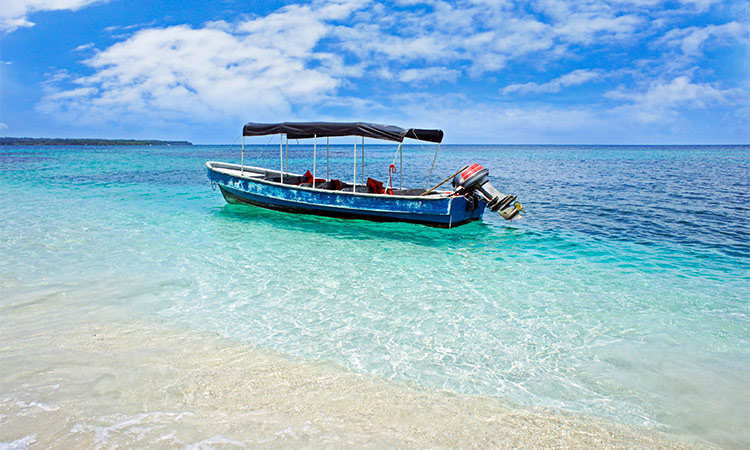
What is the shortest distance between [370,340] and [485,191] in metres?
7.68

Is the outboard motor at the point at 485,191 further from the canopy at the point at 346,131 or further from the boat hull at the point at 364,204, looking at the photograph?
the canopy at the point at 346,131

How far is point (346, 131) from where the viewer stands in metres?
12.7

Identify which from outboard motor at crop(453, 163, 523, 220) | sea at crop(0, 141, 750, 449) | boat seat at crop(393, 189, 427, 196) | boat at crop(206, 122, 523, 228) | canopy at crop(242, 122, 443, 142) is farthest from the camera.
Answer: boat seat at crop(393, 189, 427, 196)

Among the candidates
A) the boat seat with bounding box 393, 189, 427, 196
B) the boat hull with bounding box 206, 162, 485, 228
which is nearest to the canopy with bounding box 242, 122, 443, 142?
the boat hull with bounding box 206, 162, 485, 228

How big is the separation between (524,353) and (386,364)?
1672 mm

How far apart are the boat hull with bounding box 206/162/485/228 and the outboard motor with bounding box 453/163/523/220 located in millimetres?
398

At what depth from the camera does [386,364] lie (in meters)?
4.73

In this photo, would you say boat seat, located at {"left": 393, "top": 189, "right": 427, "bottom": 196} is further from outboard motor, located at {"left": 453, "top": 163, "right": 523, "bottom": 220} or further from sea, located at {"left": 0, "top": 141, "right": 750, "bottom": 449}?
sea, located at {"left": 0, "top": 141, "right": 750, "bottom": 449}

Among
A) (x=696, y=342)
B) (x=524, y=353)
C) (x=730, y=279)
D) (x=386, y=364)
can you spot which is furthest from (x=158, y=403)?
(x=730, y=279)

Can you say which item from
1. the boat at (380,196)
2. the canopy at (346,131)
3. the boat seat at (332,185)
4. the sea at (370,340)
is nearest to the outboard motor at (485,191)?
the boat at (380,196)

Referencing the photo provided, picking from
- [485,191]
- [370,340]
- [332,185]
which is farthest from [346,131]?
[370,340]

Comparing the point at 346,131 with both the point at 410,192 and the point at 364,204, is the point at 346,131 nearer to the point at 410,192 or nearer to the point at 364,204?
Result: the point at 364,204

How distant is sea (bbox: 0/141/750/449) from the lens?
11.5ft

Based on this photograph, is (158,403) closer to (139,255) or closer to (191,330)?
(191,330)
